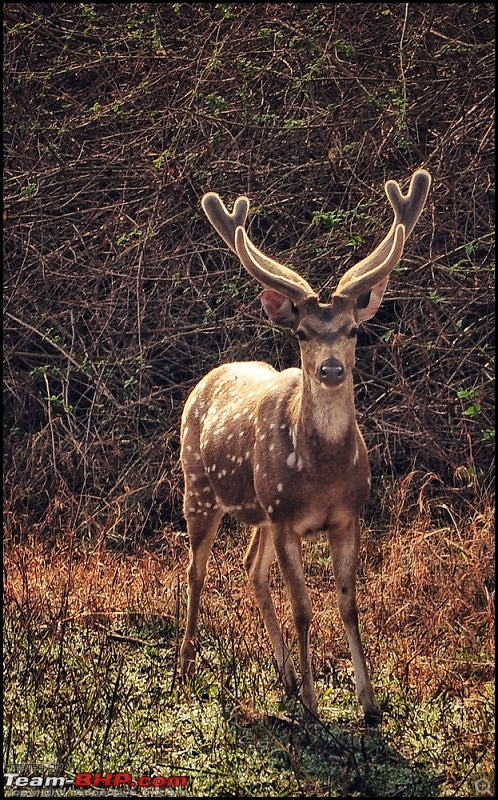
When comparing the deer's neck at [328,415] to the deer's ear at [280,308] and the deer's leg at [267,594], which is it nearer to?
the deer's ear at [280,308]

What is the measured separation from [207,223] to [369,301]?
145 inches

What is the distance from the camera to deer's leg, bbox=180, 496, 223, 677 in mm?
5535

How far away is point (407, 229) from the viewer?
519 cm

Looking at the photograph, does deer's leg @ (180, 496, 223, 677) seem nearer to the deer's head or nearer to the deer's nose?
the deer's head

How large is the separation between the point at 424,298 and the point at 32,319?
3025 millimetres

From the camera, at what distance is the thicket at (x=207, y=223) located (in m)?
7.59

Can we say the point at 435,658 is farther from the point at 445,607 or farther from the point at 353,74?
the point at 353,74

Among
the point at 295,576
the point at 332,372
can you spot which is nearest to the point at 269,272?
the point at 332,372

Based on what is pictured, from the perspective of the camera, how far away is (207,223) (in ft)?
27.3

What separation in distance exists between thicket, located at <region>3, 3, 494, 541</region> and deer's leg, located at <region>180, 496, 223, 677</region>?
6.00 feet

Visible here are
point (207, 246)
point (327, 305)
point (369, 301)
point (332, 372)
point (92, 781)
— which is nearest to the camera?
point (92, 781)

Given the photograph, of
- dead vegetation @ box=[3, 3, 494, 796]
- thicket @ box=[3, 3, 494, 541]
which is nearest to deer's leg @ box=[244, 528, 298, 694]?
dead vegetation @ box=[3, 3, 494, 796]

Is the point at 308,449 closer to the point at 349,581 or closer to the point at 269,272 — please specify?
the point at 349,581

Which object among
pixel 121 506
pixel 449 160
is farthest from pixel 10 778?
pixel 449 160
